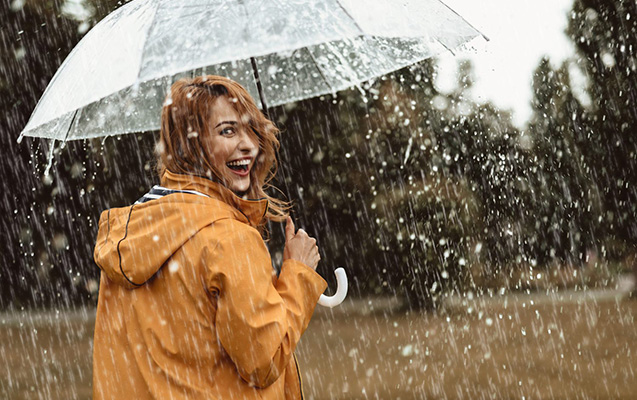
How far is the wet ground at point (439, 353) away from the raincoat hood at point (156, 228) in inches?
190

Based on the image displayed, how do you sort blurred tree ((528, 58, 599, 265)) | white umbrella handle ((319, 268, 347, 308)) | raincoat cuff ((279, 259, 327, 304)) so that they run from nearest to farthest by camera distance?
1. raincoat cuff ((279, 259, 327, 304))
2. white umbrella handle ((319, 268, 347, 308))
3. blurred tree ((528, 58, 599, 265))

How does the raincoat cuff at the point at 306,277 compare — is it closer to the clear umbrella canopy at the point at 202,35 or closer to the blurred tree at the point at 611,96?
the clear umbrella canopy at the point at 202,35

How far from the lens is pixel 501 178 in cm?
1405

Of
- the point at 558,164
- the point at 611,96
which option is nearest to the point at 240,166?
the point at 611,96

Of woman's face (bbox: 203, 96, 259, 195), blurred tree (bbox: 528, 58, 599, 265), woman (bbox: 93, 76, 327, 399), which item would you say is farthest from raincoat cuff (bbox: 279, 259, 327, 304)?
blurred tree (bbox: 528, 58, 599, 265)

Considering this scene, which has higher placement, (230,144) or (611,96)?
(230,144)

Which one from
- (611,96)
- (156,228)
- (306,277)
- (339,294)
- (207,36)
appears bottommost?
(611,96)

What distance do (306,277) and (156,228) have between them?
0.44 metres

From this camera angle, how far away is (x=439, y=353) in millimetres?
8477

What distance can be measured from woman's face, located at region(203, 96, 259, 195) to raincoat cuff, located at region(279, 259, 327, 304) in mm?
284

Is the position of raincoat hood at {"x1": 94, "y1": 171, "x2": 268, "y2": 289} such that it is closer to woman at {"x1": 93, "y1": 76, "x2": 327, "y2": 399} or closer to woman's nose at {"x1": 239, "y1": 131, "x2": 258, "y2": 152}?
woman at {"x1": 93, "y1": 76, "x2": 327, "y2": 399}

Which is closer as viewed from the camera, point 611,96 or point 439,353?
point 439,353

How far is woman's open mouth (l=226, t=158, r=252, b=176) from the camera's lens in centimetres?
217

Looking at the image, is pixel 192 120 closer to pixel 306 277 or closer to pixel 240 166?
pixel 240 166
